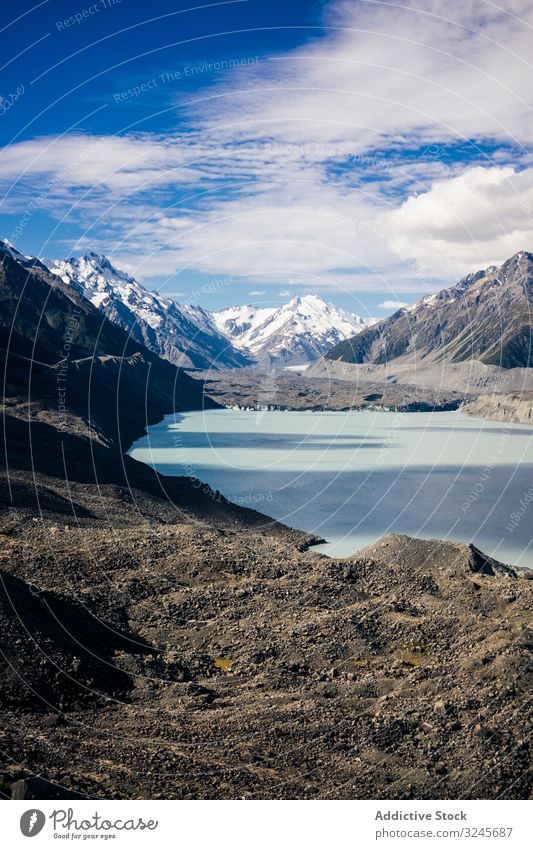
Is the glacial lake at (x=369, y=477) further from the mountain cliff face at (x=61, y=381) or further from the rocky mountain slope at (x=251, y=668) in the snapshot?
the rocky mountain slope at (x=251, y=668)

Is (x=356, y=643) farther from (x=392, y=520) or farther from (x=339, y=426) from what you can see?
(x=339, y=426)
